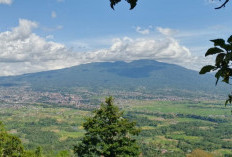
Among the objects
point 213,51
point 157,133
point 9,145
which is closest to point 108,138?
point 9,145

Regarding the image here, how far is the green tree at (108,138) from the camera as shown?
17.7 metres

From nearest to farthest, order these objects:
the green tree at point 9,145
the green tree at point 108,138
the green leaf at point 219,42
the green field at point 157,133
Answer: the green leaf at point 219,42 < the green tree at point 108,138 < the green tree at point 9,145 < the green field at point 157,133

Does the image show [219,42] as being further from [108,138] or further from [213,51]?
[108,138]

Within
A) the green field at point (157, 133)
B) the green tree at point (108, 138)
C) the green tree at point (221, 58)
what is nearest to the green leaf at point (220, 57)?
the green tree at point (221, 58)

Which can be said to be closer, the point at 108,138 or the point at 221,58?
the point at 221,58

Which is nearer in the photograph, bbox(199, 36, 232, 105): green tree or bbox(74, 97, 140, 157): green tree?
bbox(199, 36, 232, 105): green tree

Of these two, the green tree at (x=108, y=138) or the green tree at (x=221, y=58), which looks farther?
the green tree at (x=108, y=138)

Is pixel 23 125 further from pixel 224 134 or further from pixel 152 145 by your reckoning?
pixel 224 134

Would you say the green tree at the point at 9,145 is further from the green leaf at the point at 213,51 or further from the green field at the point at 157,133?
the green field at the point at 157,133

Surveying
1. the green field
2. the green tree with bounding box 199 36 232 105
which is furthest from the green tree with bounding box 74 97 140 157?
the green field

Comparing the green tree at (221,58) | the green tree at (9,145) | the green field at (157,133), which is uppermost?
the green tree at (221,58)

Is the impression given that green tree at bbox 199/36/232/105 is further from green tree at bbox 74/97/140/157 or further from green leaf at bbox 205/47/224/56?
green tree at bbox 74/97/140/157

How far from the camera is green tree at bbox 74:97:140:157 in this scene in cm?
1766

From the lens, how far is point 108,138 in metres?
18.2
